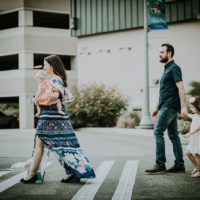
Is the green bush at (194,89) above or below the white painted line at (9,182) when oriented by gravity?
above

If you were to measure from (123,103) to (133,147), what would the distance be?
10.5m

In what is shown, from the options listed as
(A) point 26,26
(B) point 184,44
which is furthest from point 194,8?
(A) point 26,26

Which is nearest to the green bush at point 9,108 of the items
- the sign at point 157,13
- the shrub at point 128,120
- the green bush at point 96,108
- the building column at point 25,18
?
the building column at point 25,18

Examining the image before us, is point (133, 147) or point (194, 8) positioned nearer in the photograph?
point (133, 147)

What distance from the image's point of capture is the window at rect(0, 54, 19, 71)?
33.2 metres

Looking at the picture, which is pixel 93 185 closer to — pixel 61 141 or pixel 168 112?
pixel 61 141

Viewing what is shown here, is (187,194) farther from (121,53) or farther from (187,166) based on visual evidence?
(121,53)

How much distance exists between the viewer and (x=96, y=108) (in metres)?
22.9

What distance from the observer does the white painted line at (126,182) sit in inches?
235

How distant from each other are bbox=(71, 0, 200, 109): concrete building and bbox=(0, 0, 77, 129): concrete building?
10.6 ft

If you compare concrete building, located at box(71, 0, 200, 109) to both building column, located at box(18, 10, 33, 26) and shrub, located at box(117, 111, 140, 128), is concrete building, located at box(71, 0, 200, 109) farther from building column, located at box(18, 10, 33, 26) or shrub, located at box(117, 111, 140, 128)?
building column, located at box(18, 10, 33, 26)

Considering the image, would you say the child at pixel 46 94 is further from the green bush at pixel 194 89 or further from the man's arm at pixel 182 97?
the green bush at pixel 194 89

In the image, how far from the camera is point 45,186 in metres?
6.78

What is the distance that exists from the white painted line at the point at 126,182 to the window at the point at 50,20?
2440 centimetres
